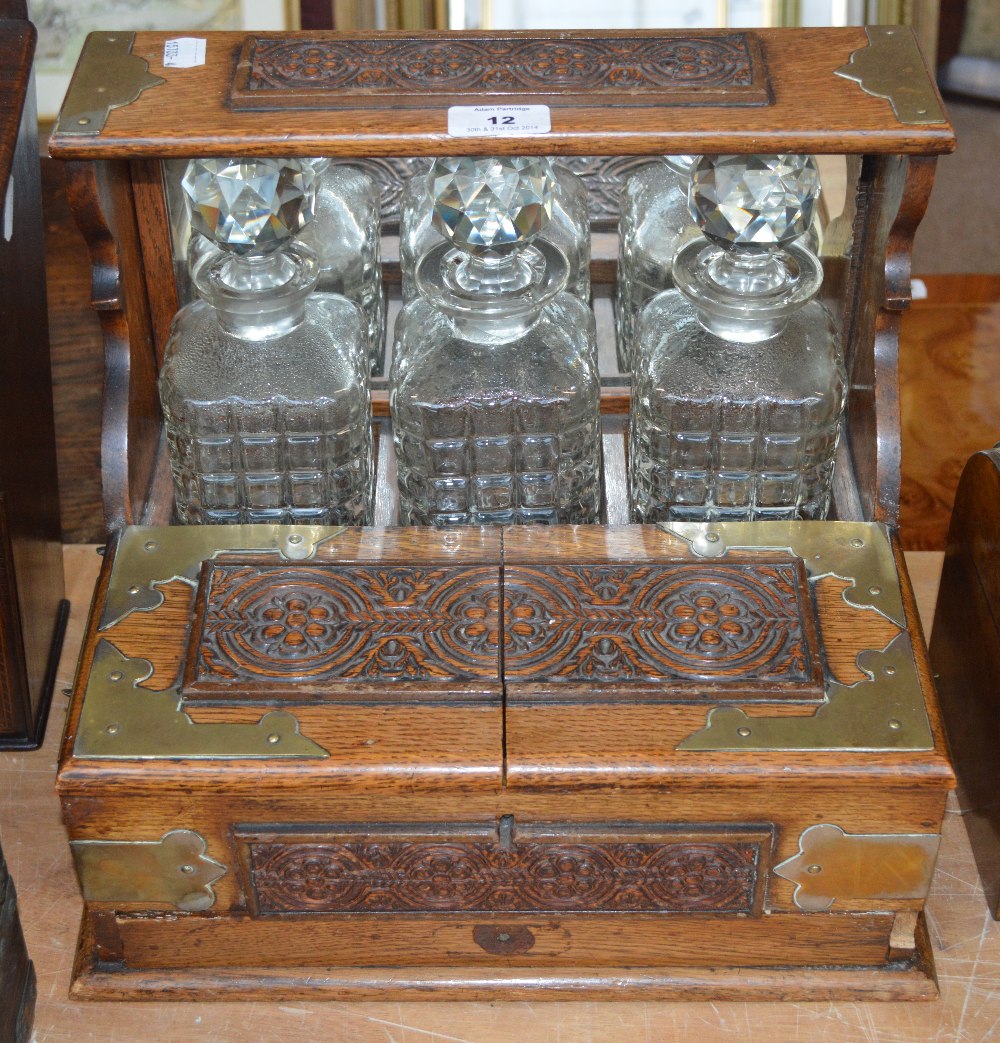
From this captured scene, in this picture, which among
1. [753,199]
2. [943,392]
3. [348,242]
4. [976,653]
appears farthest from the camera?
[943,392]

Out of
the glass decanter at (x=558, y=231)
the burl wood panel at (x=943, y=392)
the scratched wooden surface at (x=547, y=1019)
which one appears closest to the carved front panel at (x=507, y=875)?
the scratched wooden surface at (x=547, y=1019)

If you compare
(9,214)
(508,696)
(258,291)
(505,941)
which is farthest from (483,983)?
(9,214)

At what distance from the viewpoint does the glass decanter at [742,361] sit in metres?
1.50

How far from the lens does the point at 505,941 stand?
4.91 feet

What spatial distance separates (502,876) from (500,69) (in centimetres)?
73

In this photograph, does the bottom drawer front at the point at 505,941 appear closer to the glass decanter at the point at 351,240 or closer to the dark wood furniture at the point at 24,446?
the dark wood furniture at the point at 24,446

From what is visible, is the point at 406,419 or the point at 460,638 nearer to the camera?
the point at 460,638

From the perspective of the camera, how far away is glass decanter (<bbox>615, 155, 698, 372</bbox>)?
178 cm

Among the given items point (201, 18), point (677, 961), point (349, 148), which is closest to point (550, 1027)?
point (677, 961)

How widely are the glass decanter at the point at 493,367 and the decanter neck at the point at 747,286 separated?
0.12 m

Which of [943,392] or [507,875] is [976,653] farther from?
[943,392]

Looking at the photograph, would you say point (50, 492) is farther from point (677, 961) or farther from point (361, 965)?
point (677, 961)

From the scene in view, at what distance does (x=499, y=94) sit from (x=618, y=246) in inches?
20.1

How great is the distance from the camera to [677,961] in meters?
1.50
